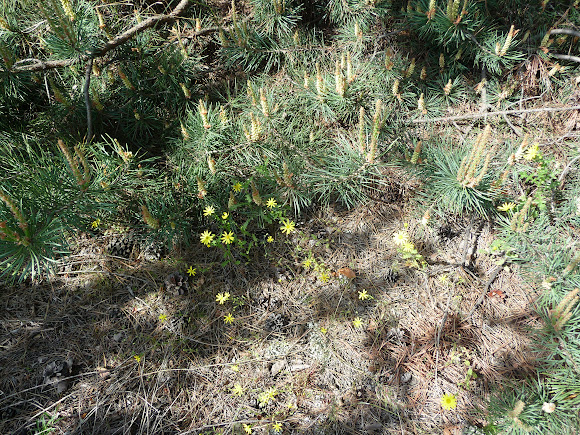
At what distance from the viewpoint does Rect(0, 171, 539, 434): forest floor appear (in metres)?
1.77

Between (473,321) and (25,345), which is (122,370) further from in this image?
(473,321)

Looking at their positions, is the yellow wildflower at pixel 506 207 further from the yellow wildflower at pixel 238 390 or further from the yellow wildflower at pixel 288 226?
the yellow wildflower at pixel 238 390

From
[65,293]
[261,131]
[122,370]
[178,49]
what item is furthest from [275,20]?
[122,370]

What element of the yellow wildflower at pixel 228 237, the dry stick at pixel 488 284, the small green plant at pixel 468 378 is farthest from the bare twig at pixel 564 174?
the yellow wildflower at pixel 228 237

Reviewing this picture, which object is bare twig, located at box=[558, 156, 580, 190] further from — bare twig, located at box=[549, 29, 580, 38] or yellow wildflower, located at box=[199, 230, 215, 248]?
yellow wildflower, located at box=[199, 230, 215, 248]

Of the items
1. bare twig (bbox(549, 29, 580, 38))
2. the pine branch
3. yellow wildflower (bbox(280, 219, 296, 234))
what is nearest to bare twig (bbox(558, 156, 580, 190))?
bare twig (bbox(549, 29, 580, 38))

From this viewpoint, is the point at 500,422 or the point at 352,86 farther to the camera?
the point at 352,86

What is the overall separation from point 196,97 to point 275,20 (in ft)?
2.52

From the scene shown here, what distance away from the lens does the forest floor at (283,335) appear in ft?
5.80

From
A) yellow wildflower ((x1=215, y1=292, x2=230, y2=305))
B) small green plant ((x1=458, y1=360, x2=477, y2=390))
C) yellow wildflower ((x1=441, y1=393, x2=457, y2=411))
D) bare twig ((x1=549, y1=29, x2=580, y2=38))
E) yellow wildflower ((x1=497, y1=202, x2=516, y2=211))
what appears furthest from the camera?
Answer: bare twig ((x1=549, y1=29, x2=580, y2=38))

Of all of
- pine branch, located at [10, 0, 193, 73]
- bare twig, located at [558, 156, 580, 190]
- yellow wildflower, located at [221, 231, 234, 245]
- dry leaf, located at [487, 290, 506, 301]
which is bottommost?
dry leaf, located at [487, 290, 506, 301]

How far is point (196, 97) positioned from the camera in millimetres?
2486

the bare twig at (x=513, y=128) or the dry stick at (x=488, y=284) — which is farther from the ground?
the bare twig at (x=513, y=128)

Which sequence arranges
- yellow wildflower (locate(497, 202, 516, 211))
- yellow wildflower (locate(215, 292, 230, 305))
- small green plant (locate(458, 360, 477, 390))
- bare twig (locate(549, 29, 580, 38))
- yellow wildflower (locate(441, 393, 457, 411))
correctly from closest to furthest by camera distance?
yellow wildflower (locate(441, 393, 457, 411)) < small green plant (locate(458, 360, 477, 390)) < yellow wildflower (locate(497, 202, 516, 211)) < yellow wildflower (locate(215, 292, 230, 305)) < bare twig (locate(549, 29, 580, 38))
